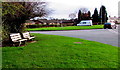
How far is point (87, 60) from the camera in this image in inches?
221

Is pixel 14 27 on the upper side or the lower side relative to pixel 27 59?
upper

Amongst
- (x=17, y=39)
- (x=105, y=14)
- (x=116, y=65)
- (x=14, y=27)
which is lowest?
(x=116, y=65)

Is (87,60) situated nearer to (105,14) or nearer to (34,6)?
(34,6)

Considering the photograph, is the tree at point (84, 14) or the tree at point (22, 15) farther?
the tree at point (84, 14)

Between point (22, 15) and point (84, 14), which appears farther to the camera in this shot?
point (84, 14)

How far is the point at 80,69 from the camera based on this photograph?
15.1ft

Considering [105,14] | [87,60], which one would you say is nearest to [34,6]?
[87,60]

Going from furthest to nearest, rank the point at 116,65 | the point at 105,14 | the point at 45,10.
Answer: the point at 105,14
the point at 45,10
the point at 116,65

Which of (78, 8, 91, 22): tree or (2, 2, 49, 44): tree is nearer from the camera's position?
(2, 2, 49, 44): tree

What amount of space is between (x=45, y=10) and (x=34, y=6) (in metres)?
1.18

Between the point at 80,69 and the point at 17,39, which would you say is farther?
the point at 17,39

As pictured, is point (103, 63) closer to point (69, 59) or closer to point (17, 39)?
point (69, 59)

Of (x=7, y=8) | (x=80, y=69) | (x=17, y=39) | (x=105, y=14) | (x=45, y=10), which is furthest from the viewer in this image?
(x=105, y=14)

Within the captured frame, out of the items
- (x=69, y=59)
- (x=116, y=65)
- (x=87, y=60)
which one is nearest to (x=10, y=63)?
(x=69, y=59)
